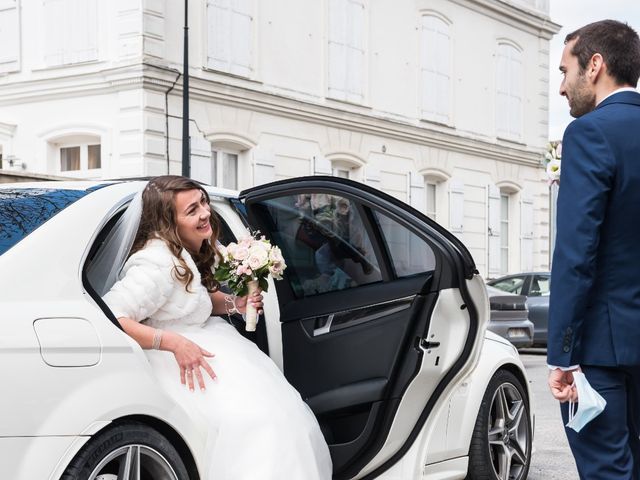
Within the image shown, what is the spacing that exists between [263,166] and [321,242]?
49.7ft

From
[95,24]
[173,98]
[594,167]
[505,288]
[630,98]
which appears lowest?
[505,288]

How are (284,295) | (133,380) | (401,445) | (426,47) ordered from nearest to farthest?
(133,380) < (401,445) < (284,295) < (426,47)

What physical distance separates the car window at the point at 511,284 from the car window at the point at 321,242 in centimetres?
1324

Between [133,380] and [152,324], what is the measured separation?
0.46 m

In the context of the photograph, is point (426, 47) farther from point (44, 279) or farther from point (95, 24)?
point (44, 279)

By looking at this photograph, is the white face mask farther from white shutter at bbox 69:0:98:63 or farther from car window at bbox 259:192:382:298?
white shutter at bbox 69:0:98:63

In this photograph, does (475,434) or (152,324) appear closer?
(152,324)

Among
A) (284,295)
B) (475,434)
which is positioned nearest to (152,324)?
(284,295)

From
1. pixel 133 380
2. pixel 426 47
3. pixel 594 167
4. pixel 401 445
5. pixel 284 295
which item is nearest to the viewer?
pixel 594 167

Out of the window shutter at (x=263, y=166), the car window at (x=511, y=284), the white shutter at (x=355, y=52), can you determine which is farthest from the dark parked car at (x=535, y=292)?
the white shutter at (x=355, y=52)

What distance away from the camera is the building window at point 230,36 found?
1878cm

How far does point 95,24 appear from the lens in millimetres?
18188

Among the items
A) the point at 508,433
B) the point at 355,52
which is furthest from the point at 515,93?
the point at 508,433

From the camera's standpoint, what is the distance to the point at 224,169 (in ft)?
64.3
